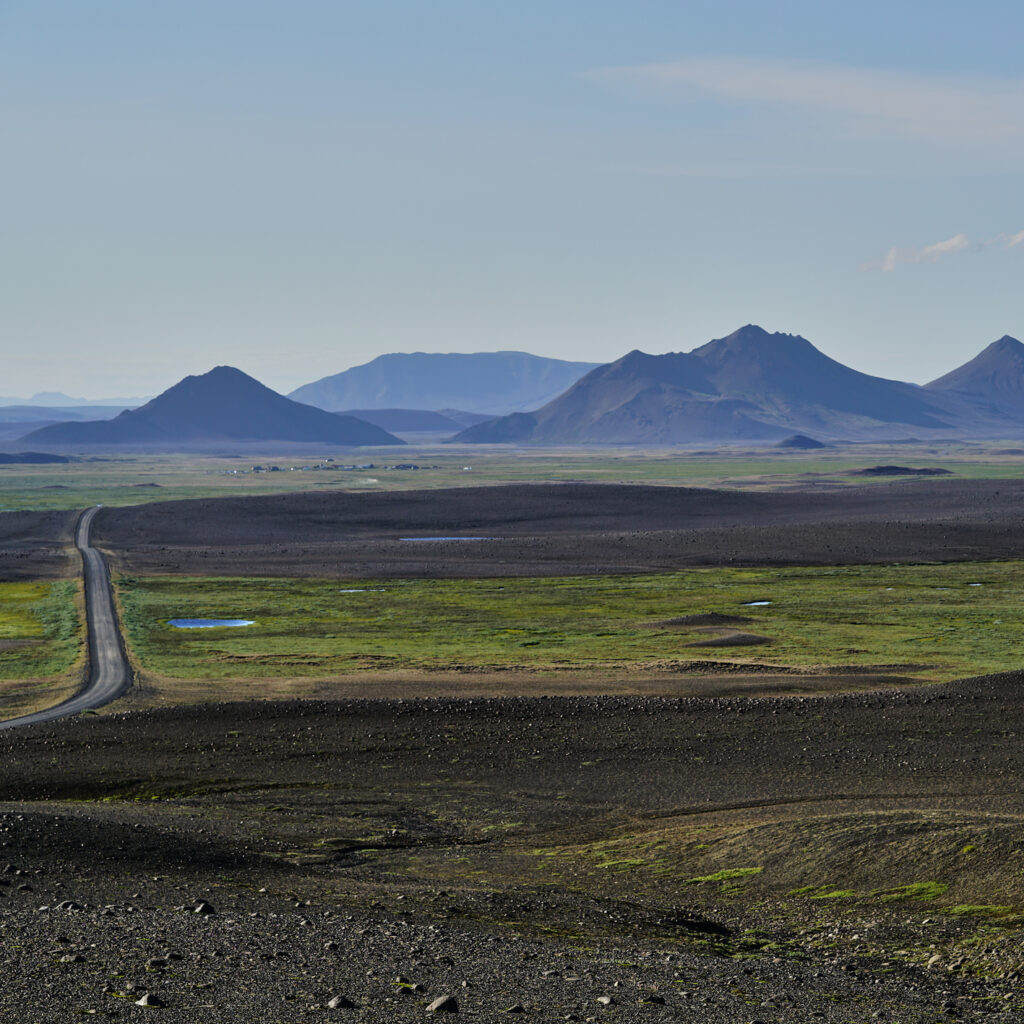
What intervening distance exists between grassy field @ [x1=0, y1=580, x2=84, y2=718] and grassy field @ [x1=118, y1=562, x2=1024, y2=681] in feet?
10.8

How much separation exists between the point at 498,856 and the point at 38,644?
136 ft

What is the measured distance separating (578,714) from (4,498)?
151102 millimetres

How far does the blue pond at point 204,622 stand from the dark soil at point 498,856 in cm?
2667

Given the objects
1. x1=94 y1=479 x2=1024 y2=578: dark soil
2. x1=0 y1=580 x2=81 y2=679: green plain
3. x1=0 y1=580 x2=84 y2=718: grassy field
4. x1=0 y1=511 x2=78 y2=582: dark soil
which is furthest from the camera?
x1=94 y1=479 x2=1024 y2=578: dark soil

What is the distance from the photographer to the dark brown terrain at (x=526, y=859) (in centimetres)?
1497

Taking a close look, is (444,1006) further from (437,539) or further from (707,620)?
(437,539)

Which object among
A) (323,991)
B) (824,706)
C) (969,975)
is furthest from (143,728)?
(969,975)

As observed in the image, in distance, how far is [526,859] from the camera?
24156mm

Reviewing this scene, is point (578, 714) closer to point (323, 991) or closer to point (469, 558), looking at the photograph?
point (323, 991)

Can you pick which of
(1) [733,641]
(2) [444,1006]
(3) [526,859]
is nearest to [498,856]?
(3) [526,859]

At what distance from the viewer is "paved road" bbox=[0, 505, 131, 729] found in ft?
139

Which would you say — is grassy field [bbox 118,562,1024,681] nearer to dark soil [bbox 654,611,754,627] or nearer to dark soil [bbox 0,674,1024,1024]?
dark soil [bbox 654,611,754,627]

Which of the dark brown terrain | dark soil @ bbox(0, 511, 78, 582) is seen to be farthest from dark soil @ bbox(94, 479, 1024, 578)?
the dark brown terrain

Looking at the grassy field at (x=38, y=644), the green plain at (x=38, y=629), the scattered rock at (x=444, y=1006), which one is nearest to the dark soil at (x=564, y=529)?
the green plain at (x=38, y=629)
